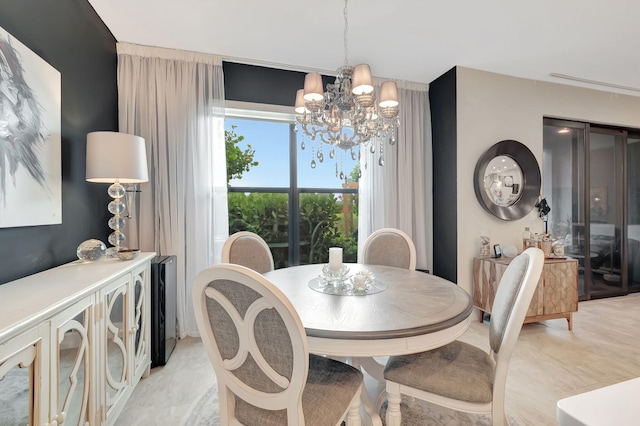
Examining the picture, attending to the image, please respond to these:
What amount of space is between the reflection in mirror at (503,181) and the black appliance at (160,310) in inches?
125

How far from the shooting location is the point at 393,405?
1.27 m

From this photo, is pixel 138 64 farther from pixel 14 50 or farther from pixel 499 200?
pixel 499 200

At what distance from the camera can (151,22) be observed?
90.0 inches

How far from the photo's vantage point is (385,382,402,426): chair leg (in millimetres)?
1249

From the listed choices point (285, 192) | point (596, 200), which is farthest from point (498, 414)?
point (596, 200)

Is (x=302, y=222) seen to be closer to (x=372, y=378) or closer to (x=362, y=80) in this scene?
(x=372, y=378)

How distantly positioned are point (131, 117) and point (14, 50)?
48.5 inches

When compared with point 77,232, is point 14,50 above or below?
above

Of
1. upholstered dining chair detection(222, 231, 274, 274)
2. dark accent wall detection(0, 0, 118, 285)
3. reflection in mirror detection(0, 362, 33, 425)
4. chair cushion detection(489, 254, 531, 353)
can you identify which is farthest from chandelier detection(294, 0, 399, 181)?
reflection in mirror detection(0, 362, 33, 425)

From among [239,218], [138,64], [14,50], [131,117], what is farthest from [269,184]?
[14,50]

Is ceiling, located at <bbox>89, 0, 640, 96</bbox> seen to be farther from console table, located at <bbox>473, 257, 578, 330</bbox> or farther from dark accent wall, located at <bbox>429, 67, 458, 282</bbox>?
console table, located at <bbox>473, 257, 578, 330</bbox>

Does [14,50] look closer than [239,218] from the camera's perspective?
Yes

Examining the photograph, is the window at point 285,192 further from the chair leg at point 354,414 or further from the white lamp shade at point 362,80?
the chair leg at point 354,414

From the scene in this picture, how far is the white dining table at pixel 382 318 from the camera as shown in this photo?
1090mm
